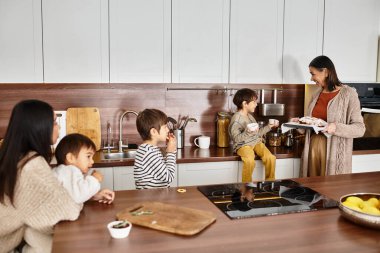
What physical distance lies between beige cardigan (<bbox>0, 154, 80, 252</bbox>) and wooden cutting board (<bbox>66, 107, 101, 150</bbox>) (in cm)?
164

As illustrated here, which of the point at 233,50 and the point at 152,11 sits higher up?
the point at 152,11

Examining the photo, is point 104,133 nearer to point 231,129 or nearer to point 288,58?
point 231,129

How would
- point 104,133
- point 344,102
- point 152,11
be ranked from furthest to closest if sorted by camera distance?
point 104,133 < point 152,11 < point 344,102

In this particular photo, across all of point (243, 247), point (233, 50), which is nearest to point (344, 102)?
point (233, 50)

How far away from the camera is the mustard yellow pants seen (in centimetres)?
288

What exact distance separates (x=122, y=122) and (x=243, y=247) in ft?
7.08

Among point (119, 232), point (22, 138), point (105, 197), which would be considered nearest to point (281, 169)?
point (105, 197)

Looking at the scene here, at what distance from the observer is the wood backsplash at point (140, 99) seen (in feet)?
9.57

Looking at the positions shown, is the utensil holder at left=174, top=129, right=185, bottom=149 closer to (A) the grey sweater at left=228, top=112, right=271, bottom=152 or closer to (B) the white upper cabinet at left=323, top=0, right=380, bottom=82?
(A) the grey sweater at left=228, top=112, right=271, bottom=152

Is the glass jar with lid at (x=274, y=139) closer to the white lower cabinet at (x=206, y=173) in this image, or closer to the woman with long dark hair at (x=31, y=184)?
the white lower cabinet at (x=206, y=173)

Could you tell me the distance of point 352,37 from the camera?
11.2ft

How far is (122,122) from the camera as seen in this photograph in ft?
10.4

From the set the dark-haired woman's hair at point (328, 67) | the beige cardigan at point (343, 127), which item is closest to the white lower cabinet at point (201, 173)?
the beige cardigan at point (343, 127)

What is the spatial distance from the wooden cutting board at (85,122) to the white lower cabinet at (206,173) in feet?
2.42
